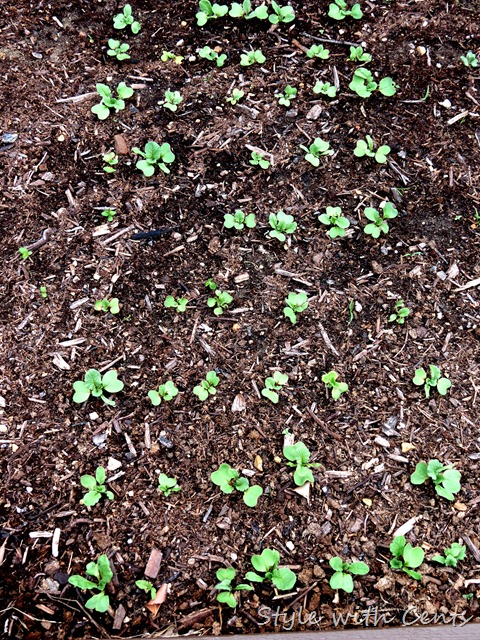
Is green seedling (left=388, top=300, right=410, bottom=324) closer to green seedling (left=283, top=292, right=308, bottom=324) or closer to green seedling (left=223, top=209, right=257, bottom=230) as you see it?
green seedling (left=283, top=292, right=308, bottom=324)

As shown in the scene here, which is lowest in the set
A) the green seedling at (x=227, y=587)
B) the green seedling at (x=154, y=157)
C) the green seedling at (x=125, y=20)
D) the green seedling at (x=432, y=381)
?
the green seedling at (x=227, y=587)

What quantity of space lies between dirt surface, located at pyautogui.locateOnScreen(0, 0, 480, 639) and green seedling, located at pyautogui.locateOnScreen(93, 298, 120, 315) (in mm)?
39

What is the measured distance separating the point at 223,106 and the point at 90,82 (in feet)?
2.19

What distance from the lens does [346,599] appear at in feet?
5.49

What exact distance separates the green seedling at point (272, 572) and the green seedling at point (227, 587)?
0.04 m

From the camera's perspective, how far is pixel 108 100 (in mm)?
2486

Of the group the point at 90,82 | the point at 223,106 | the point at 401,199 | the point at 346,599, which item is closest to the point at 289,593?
the point at 346,599

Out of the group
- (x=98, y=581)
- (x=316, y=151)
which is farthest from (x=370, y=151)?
(x=98, y=581)

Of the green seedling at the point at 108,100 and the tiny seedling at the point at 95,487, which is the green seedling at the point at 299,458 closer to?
the tiny seedling at the point at 95,487

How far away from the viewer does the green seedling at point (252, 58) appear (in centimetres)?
264

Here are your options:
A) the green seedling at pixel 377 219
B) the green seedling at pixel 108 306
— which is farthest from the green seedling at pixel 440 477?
the green seedling at pixel 108 306

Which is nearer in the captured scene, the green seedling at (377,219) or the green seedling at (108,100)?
the green seedling at (377,219)

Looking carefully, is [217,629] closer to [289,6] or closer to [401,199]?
[401,199]

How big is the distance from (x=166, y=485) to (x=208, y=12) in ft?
7.67
